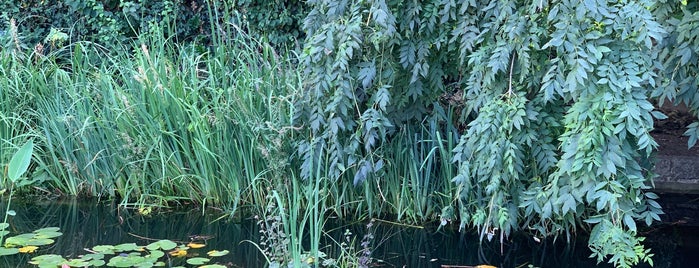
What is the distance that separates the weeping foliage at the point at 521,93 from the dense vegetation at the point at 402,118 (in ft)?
0.04

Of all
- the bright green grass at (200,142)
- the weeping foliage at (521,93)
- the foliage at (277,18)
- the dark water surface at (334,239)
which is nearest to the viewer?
the weeping foliage at (521,93)

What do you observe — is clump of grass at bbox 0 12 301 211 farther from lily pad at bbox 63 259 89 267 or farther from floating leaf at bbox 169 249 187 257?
lily pad at bbox 63 259 89 267

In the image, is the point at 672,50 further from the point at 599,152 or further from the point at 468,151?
the point at 468,151

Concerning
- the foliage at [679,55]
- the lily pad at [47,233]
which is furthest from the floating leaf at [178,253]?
the foliage at [679,55]

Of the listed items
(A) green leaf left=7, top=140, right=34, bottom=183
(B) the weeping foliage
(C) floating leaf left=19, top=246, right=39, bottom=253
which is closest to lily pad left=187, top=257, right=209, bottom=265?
(B) the weeping foliage

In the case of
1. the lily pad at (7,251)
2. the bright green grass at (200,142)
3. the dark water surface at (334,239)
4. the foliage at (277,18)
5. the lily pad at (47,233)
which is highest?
the foliage at (277,18)

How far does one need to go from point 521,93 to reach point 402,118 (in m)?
1.01

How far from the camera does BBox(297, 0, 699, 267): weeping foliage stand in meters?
3.98

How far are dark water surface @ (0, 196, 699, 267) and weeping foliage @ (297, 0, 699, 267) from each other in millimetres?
167

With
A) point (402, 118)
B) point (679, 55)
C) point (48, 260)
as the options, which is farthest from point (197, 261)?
point (679, 55)

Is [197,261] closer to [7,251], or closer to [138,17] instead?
[7,251]

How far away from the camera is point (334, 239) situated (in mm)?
5062

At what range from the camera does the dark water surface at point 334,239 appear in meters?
4.74

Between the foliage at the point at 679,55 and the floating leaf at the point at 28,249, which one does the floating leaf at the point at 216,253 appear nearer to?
the floating leaf at the point at 28,249
